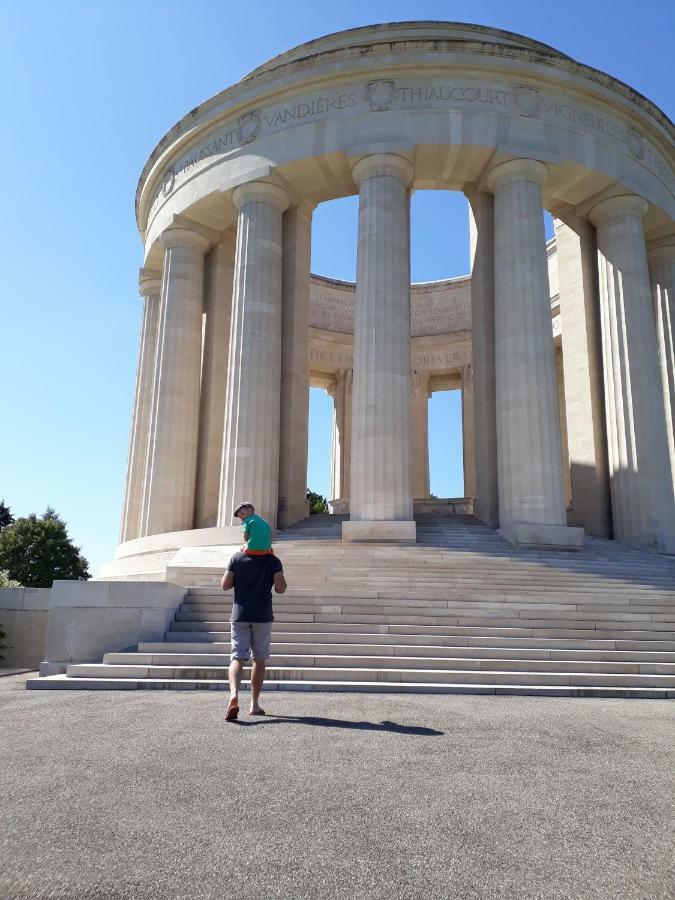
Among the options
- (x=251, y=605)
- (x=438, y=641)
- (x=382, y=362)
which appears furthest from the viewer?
(x=382, y=362)

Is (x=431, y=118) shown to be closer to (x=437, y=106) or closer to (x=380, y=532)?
(x=437, y=106)

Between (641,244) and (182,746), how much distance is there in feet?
110

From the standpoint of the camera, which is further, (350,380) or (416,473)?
(350,380)

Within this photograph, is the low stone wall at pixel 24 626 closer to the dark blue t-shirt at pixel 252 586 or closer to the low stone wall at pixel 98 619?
the low stone wall at pixel 98 619

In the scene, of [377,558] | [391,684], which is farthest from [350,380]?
[391,684]

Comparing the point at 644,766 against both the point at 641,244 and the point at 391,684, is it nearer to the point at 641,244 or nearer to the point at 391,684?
the point at 391,684

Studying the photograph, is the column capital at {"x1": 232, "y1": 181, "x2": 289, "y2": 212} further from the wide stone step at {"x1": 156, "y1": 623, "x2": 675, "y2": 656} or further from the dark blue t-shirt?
the dark blue t-shirt

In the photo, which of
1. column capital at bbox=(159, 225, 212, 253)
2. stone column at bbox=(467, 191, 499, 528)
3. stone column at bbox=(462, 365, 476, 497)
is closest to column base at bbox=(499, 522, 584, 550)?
stone column at bbox=(467, 191, 499, 528)

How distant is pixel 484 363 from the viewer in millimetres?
33562

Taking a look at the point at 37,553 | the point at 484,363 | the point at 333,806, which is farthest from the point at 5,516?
the point at 333,806

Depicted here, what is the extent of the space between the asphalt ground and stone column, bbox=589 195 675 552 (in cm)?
2277

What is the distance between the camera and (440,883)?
452 cm

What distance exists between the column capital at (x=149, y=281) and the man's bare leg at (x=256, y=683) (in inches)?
1415

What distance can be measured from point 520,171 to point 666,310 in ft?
39.7
